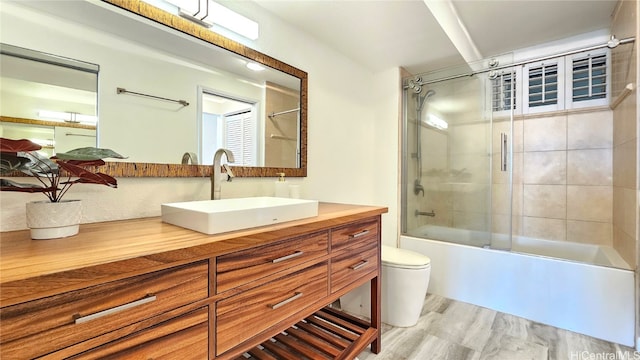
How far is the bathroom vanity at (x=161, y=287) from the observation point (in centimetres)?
51

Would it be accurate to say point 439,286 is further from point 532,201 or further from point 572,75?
point 572,75

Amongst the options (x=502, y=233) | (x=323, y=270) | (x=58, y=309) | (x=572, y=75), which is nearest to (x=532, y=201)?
(x=502, y=233)

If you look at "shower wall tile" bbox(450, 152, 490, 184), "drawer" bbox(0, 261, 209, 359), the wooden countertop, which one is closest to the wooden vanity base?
the wooden countertop

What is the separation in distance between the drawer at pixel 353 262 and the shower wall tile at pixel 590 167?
227 cm

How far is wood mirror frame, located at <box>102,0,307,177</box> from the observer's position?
3.75 feet

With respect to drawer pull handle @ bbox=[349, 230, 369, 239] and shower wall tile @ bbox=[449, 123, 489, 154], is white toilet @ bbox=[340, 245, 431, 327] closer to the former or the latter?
drawer pull handle @ bbox=[349, 230, 369, 239]

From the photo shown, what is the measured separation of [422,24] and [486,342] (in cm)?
206

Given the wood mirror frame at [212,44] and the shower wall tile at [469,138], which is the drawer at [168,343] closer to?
the wood mirror frame at [212,44]

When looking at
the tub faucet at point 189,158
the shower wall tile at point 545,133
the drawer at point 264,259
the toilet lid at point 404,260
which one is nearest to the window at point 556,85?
the shower wall tile at point 545,133

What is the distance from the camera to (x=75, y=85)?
40.4 inches

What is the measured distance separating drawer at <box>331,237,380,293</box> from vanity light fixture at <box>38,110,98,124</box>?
1120 mm

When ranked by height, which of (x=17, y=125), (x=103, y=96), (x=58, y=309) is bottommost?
(x=58, y=309)

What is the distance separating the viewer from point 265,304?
0.92 metres

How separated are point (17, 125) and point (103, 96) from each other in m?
0.28
